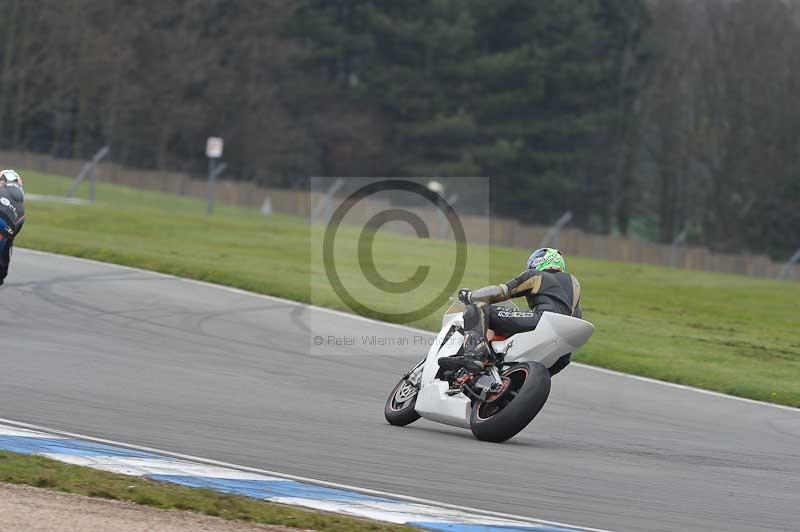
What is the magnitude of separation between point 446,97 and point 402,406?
191ft

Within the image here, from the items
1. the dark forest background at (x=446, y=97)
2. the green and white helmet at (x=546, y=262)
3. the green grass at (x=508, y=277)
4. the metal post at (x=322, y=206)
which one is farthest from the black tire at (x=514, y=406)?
the dark forest background at (x=446, y=97)

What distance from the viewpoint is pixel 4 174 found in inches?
604

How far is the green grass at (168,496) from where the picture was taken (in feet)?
22.9

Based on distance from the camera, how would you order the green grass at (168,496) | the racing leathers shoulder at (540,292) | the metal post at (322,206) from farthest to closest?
the metal post at (322,206) → the racing leathers shoulder at (540,292) → the green grass at (168,496)

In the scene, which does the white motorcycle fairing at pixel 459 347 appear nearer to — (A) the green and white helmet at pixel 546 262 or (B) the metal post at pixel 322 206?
(A) the green and white helmet at pixel 546 262

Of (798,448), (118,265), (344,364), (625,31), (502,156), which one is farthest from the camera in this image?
(625,31)

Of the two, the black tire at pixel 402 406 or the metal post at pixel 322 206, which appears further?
the metal post at pixel 322 206

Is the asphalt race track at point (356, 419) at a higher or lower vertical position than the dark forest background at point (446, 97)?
lower

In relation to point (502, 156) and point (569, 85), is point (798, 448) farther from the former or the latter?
point (569, 85)

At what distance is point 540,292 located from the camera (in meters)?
10.3

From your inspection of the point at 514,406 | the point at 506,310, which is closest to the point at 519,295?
the point at 506,310

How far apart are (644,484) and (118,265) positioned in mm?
14005

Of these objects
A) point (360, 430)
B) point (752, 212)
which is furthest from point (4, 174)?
point (752, 212)

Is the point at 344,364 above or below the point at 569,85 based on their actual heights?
below
